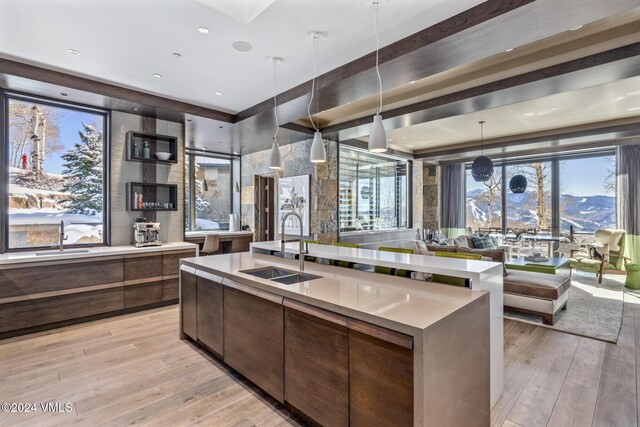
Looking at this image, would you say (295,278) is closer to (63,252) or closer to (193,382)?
(193,382)

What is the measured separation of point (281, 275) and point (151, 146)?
358 centimetres

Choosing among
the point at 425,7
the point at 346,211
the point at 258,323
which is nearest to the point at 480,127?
the point at 346,211

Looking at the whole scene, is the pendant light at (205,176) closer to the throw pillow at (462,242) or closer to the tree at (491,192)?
the throw pillow at (462,242)

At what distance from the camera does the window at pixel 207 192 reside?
278 inches

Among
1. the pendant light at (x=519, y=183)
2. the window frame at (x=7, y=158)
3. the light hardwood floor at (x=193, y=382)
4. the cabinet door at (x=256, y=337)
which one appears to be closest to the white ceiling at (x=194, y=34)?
the window frame at (x=7, y=158)

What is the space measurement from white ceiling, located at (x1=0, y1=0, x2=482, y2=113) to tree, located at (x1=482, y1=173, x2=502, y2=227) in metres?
7.60

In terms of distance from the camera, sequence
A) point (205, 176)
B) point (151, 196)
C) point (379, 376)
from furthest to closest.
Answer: point (205, 176)
point (151, 196)
point (379, 376)

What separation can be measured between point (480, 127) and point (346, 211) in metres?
3.16

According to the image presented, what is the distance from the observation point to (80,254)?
3.82 m

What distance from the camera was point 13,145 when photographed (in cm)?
389

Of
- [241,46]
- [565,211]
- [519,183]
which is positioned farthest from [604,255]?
[241,46]

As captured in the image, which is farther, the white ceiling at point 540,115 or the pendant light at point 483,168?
the pendant light at point 483,168

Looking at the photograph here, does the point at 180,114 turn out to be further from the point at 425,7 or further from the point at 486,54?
the point at 486,54

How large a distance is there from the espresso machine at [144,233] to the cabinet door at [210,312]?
6.59 feet
